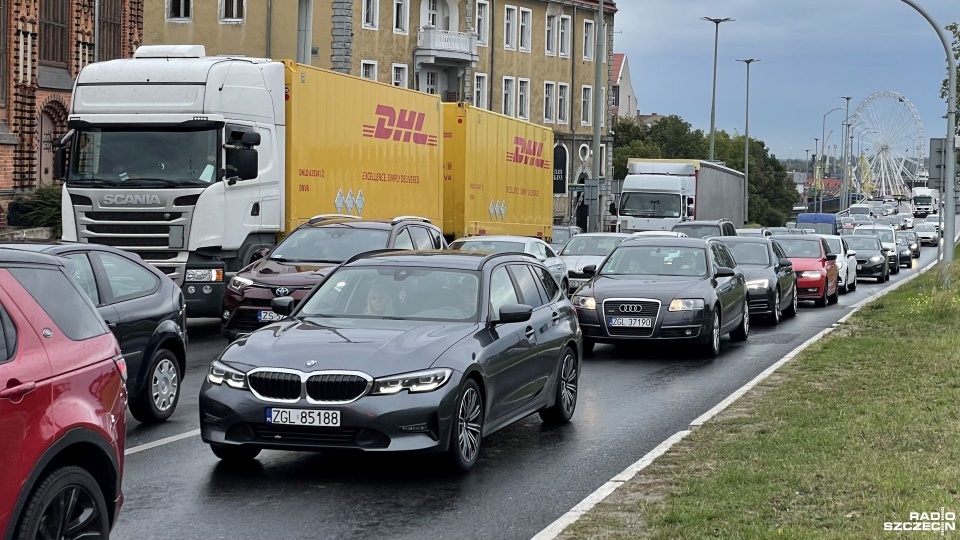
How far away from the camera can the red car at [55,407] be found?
17.7 feet

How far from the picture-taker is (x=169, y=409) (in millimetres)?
11844

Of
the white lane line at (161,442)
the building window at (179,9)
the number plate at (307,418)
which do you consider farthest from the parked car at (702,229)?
the building window at (179,9)

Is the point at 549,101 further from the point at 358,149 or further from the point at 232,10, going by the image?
the point at 358,149

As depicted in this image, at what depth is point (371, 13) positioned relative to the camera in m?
62.5

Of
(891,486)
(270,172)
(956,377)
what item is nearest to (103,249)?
(891,486)

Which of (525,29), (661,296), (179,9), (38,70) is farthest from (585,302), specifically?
(525,29)

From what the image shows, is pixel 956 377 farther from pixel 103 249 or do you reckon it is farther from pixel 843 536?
pixel 103 249

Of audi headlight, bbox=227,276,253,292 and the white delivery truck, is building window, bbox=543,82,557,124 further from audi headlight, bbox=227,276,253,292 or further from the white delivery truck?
audi headlight, bbox=227,276,253,292

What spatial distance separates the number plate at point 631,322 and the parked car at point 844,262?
1892 centimetres

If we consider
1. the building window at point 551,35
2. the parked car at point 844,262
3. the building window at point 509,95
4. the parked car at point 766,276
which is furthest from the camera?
the building window at point 551,35

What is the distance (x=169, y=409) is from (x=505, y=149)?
21.6 m

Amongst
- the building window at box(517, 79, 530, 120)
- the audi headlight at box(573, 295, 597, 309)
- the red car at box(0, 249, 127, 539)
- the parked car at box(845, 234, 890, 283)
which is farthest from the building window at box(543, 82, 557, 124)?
the red car at box(0, 249, 127, 539)

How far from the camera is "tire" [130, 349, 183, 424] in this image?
1144cm

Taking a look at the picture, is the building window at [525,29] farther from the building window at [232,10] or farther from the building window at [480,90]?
the building window at [232,10]
